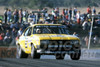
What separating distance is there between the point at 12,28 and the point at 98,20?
271 inches

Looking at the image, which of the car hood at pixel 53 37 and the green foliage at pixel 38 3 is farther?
the green foliage at pixel 38 3

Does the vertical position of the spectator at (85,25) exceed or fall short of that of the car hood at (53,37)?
it exceeds it

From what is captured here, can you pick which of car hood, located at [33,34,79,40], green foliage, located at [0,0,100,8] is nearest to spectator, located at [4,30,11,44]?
car hood, located at [33,34,79,40]

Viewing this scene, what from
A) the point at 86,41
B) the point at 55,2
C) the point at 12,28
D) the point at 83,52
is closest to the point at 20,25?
the point at 12,28

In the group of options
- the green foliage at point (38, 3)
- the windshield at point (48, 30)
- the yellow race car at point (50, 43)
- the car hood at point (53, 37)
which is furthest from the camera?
→ the green foliage at point (38, 3)

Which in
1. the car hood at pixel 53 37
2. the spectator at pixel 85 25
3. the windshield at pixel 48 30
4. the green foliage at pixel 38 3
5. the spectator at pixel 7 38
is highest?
the green foliage at pixel 38 3

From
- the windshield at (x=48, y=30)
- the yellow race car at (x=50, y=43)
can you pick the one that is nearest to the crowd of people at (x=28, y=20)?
the windshield at (x=48, y=30)

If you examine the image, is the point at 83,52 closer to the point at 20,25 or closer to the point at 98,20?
the point at 20,25

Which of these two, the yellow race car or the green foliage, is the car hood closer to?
the yellow race car

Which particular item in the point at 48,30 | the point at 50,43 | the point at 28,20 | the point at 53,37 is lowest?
the point at 50,43

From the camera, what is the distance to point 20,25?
23359 millimetres

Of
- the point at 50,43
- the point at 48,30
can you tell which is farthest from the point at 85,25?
the point at 50,43

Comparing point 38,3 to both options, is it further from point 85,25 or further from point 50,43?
point 50,43

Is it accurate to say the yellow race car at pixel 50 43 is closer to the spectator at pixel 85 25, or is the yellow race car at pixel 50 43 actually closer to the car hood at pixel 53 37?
the car hood at pixel 53 37
